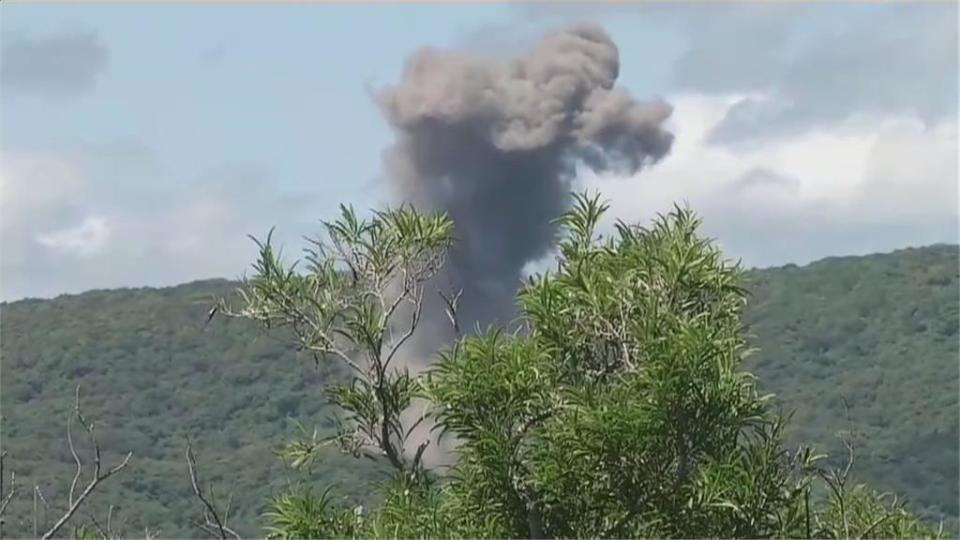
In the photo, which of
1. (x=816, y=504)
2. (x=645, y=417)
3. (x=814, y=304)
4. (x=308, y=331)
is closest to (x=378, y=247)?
(x=308, y=331)

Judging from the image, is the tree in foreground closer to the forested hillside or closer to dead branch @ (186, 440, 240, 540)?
dead branch @ (186, 440, 240, 540)

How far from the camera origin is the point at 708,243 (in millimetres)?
5156

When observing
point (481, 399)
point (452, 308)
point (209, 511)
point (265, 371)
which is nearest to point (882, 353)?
point (265, 371)

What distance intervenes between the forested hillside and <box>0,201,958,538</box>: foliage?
0.42ft

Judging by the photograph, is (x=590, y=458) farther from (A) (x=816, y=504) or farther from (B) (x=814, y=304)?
(B) (x=814, y=304)

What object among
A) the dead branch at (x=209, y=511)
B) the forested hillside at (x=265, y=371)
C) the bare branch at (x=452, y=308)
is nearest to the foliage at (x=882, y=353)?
the forested hillside at (x=265, y=371)

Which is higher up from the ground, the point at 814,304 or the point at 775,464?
the point at 814,304

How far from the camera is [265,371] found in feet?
213

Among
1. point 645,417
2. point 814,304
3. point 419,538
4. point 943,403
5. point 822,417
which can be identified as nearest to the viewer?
point 645,417

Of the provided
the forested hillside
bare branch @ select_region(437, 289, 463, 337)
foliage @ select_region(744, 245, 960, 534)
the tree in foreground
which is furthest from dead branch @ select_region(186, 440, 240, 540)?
foliage @ select_region(744, 245, 960, 534)

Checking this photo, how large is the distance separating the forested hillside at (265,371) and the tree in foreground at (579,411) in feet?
93.4

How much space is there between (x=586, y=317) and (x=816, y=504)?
1022 mm

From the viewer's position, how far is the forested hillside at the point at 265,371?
45.7 meters

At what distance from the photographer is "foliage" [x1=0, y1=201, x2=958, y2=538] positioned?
4.85 m
